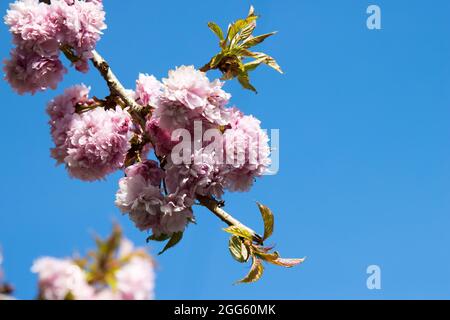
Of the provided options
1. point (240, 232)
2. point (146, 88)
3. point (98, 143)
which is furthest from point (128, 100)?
point (240, 232)

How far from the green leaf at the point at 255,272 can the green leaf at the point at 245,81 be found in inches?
26.0

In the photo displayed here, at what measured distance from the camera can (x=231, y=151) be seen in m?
2.09

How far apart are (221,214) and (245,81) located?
53 cm

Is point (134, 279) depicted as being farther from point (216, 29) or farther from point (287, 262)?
point (216, 29)

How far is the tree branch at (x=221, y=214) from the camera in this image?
216cm

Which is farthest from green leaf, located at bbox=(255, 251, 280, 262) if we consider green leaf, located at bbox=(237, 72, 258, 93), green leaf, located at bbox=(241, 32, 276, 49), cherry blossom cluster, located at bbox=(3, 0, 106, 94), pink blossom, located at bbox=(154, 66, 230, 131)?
cherry blossom cluster, located at bbox=(3, 0, 106, 94)

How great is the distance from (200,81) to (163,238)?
55 centimetres

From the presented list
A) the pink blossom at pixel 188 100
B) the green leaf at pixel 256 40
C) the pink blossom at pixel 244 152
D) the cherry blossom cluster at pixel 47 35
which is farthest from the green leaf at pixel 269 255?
the cherry blossom cluster at pixel 47 35

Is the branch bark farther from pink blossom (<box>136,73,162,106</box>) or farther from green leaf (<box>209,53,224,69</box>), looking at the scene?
green leaf (<box>209,53,224,69</box>)

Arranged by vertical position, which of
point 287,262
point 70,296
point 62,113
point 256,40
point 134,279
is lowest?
point 70,296

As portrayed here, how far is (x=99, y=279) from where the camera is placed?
6.44 ft

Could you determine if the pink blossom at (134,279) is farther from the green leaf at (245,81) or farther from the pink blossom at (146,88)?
the green leaf at (245,81)
